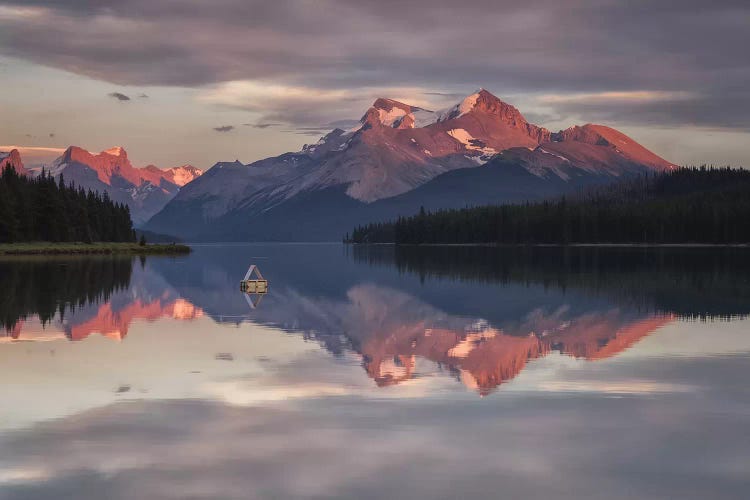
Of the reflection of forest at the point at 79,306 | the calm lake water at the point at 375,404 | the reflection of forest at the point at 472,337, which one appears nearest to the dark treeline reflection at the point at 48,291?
the reflection of forest at the point at 79,306

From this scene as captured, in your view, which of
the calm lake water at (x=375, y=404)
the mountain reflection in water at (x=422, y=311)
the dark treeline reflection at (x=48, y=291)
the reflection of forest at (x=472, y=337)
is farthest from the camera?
the dark treeline reflection at (x=48, y=291)

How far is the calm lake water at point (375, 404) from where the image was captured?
18734 millimetres

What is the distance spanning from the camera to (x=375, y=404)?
87.1 feet

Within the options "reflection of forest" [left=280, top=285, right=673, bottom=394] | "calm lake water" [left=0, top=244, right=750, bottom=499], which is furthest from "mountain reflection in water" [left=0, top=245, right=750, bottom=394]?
"calm lake water" [left=0, top=244, right=750, bottom=499]

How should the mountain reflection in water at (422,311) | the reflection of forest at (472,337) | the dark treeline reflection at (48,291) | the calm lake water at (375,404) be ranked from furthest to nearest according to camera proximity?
the dark treeline reflection at (48,291), the mountain reflection in water at (422,311), the reflection of forest at (472,337), the calm lake water at (375,404)

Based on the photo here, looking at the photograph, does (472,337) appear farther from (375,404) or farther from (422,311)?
(375,404)

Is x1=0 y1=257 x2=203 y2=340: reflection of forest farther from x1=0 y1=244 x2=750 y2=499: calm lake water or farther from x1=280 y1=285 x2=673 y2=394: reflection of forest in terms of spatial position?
x1=280 y1=285 x2=673 y2=394: reflection of forest

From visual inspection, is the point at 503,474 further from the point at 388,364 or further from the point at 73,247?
the point at 73,247

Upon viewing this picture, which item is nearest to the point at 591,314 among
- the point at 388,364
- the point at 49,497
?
the point at 388,364

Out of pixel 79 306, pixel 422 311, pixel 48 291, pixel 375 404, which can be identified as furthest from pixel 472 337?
pixel 48 291

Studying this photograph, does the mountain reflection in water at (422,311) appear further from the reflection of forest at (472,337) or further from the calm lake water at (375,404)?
the calm lake water at (375,404)

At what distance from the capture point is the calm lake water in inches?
738

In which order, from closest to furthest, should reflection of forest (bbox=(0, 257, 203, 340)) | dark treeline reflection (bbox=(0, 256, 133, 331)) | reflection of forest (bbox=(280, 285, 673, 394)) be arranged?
reflection of forest (bbox=(280, 285, 673, 394)), reflection of forest (bbox=(0, 257, 203, 340)), dark treeline reflection (bbox=(0, 256, 133, 331))

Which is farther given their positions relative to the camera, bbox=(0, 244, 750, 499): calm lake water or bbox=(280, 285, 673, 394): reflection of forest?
bbox=(280, 285, 673, 394): reflection of forest
